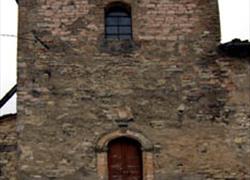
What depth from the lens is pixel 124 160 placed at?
1346cm

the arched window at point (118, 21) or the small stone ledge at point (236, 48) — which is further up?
the arched window at point (118, 21)

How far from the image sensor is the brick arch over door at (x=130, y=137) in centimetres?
1312

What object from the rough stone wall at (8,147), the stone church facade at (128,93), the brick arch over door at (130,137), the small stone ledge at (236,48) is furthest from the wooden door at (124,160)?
the small stone ledge at (236,48)

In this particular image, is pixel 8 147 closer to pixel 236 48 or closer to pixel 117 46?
pixel 117 46

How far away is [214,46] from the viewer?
14367 mm

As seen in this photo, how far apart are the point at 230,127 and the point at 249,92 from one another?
969 millimetres

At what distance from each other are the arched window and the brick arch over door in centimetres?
242

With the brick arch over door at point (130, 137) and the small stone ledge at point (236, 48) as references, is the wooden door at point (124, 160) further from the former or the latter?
the small stone ledge at point (236, 48)

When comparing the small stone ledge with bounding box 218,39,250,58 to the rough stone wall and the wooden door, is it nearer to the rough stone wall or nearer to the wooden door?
the wooden door

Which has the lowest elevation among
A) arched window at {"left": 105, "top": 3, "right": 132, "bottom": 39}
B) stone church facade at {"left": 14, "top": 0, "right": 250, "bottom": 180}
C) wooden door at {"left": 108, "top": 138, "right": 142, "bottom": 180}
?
wooden door at {"left": 108, "top": 138, "right": 142, "bottom": 180}

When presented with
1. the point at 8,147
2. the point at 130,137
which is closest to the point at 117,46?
the point at 130,137

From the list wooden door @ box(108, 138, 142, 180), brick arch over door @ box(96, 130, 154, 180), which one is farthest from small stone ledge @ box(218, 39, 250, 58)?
wooden door @ box(108, 138, 142, 180)

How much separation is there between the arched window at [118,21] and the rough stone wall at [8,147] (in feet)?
9.96

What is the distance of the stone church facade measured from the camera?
1327 cm
